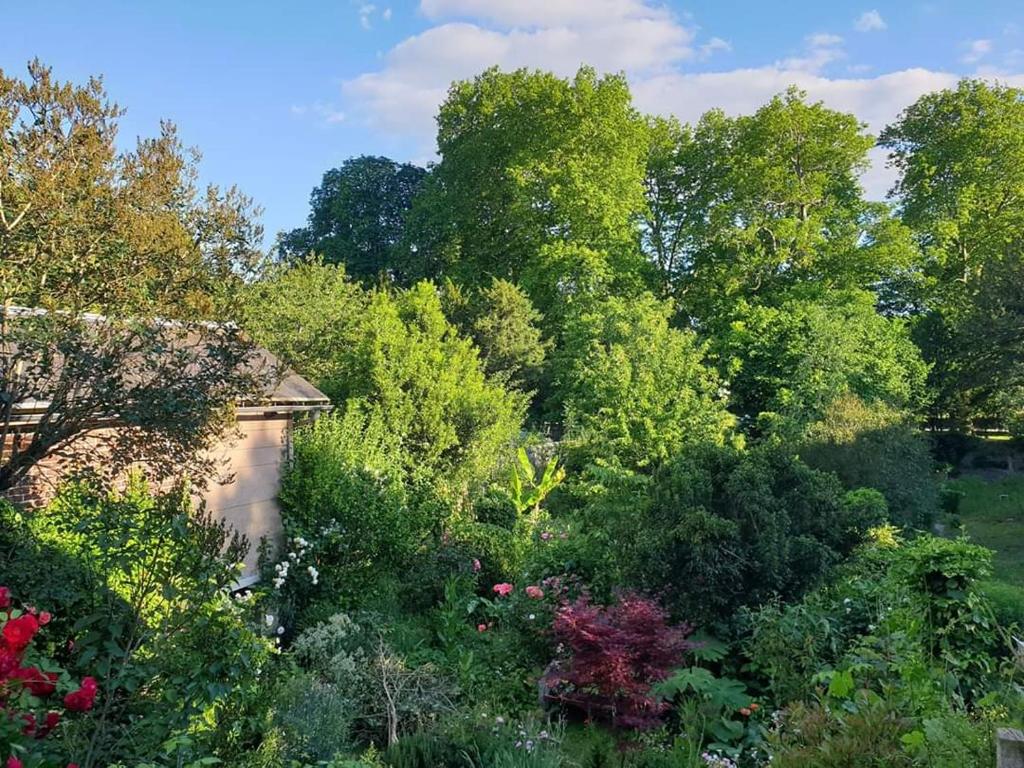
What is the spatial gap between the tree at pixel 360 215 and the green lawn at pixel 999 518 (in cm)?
2037

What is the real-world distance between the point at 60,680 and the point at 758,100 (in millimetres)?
23972

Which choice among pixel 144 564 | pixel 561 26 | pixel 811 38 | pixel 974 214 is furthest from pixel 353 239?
pixel 144 564

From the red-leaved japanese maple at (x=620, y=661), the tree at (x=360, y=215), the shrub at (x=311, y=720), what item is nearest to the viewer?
the shrub at (x=311, y=720)

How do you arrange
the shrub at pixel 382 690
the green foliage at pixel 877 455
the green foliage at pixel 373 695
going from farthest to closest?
the green foliage at pixel 877 455 < the shrub at pixel 382 690 < the green foliage at pixel 373 695

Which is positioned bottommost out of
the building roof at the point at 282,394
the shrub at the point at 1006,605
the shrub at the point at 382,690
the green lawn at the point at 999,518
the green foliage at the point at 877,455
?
the green lawn at the point at 999,518

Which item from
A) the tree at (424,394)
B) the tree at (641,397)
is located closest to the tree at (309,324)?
the tree at (424,394)

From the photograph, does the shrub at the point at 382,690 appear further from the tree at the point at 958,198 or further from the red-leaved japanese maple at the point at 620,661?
the tree at the point at 958,198

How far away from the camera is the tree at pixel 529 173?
2052 centimetres

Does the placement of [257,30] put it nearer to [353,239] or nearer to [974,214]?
[353,239]

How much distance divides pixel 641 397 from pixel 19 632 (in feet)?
41.1

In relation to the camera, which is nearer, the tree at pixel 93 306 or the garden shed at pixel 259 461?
the tree at pixel 93 306

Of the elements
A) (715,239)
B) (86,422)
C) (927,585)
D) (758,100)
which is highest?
(758,100)

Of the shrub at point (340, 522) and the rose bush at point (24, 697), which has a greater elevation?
the rose bush at point (24, 697)

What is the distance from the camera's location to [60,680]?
2742 mm
